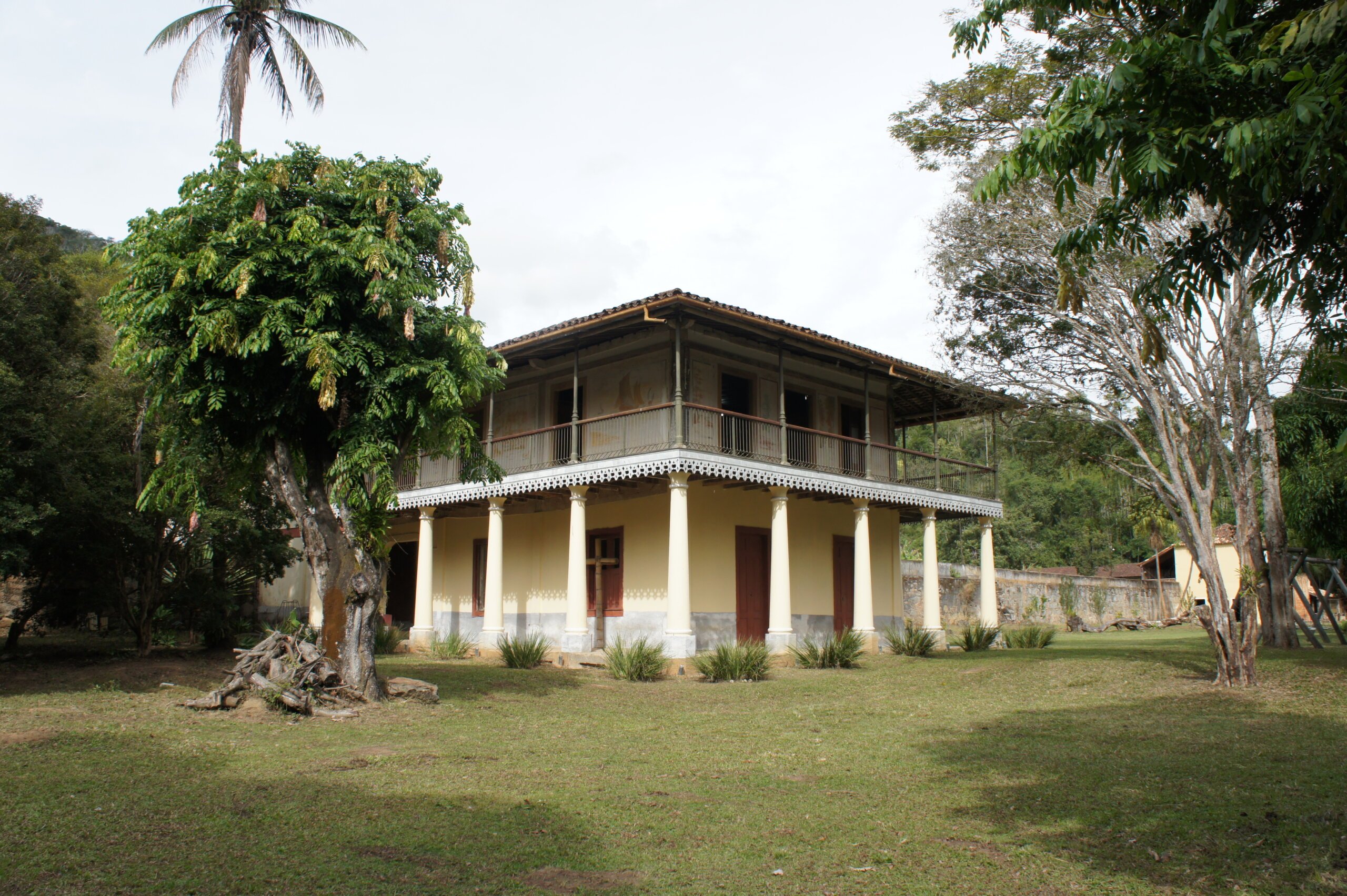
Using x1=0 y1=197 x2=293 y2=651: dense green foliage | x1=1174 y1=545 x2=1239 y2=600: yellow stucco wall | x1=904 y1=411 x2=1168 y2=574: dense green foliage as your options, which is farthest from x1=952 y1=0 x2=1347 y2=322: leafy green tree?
x1=904 y1=411 x2=1168 y2=574: dense green foliage

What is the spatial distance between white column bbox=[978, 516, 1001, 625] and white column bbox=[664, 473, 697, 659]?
327 inches

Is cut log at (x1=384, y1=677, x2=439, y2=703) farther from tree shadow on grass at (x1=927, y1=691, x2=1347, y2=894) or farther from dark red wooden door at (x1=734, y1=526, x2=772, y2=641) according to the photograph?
dark red wooden door at (x1=734, y1=526, x2=772, y2=641)

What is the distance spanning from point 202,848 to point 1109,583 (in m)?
36.5

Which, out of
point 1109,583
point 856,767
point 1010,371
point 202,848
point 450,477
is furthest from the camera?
point 1109,583

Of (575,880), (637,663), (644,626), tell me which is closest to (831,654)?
(637,663)

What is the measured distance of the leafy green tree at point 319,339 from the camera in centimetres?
956

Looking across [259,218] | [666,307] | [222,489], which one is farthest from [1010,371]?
[222,489]

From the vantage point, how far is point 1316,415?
17.7 meters

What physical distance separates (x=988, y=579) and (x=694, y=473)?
9.02 m

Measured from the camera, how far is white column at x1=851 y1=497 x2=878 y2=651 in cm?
1791

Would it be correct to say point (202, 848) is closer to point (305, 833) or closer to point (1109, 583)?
point (305, 833)

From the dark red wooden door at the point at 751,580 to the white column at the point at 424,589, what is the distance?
6.22m

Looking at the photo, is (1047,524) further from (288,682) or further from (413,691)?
(288,682)

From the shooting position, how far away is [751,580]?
61.7ft
